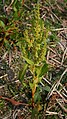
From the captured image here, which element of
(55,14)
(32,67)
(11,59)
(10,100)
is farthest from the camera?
(55,14)

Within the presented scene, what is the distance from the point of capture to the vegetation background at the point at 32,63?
164cm

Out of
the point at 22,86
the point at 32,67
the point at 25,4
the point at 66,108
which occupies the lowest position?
the point at 66,108

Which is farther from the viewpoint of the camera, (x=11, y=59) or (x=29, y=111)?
(x=11, y=59)

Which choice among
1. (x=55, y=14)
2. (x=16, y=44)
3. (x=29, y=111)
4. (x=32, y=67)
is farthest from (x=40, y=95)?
(x=55, y=14)

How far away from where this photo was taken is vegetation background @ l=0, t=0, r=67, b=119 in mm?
1643

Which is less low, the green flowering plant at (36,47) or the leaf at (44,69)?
the green flowering plant at (36,47)

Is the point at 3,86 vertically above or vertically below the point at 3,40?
below

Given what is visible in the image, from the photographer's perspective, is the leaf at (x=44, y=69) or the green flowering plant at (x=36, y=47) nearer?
the green flowering plant at (x=36, y=47)

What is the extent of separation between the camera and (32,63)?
5.35 ft

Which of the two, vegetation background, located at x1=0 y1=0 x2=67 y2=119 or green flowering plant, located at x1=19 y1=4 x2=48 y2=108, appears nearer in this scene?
green flowering plant, located at x1=19 y1=4 x2=48 y2=108

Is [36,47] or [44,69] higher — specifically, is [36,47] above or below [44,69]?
above

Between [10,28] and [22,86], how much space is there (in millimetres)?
425

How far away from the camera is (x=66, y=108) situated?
1799mm

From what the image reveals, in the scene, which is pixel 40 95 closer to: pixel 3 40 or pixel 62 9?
pixel 3 40
